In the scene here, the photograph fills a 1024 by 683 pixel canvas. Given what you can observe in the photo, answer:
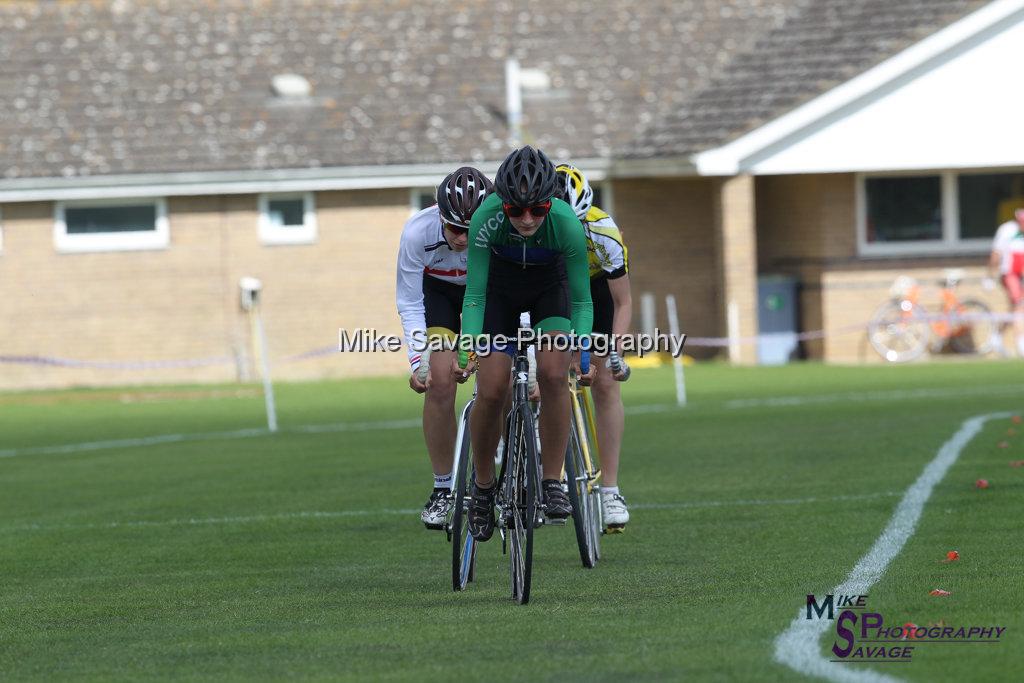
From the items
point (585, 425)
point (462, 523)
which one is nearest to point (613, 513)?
point (585, 425)

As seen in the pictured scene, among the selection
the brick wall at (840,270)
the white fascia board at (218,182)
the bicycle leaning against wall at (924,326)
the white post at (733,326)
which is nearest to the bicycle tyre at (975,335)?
the bicycle leaning against wall at (924,326)

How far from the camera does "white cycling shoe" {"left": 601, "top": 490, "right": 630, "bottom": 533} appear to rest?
33.1ft

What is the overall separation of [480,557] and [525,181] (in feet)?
9.29

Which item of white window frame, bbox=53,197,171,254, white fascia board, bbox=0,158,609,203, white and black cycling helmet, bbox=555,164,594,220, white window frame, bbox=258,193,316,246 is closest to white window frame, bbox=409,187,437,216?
white fascia board, bbox=0,158,609,203

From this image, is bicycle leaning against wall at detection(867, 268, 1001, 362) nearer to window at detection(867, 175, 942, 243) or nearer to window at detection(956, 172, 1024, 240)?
window at detection(867, 175, 942, 243)

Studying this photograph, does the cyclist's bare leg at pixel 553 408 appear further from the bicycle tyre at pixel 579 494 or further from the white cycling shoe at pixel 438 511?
the white cycling shoe at pixel 438 511

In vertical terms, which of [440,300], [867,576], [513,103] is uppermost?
[513,103]

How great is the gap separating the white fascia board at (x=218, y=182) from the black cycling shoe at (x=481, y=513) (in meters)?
20.8

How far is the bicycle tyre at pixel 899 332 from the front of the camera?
29.1 m

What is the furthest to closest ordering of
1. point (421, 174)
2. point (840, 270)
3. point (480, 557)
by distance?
point (421, 174) → point (840, 270) → point (480, 557)

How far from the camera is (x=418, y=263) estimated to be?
A: 31.9ft

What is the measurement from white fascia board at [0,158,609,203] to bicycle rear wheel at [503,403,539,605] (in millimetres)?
21049

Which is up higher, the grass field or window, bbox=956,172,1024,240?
window, bbox=956,172,1024,240

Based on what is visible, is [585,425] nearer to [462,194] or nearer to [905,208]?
[462,194]
